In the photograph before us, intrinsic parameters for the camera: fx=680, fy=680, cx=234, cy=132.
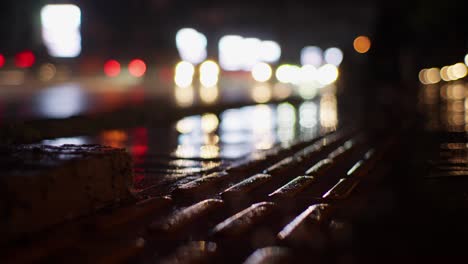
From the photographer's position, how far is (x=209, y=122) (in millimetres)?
16266

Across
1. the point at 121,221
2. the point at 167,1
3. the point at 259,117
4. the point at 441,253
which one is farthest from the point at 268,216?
the point at 167,1

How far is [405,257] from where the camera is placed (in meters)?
3.87

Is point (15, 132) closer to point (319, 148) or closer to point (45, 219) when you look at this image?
point (319, 148)

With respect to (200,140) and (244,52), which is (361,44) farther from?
(200,140)

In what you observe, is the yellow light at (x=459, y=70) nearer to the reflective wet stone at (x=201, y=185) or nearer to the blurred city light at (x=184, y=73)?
the blurred city light at (x=184, y=73)

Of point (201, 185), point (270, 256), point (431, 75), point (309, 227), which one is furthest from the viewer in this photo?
point (431, 75)

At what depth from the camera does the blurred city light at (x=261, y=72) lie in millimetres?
40781

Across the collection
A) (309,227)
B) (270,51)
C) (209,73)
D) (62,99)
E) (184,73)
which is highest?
(270,51)

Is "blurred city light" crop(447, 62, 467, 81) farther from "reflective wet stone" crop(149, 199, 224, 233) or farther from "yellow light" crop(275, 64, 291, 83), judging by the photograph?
"reflective wet stone" crop(149, 199, 224, 233)

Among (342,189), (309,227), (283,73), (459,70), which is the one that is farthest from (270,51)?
(309,227)

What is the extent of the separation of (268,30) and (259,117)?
2260 centimetres

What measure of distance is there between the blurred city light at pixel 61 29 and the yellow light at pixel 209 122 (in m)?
5.25

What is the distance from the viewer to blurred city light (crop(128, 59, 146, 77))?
77.7ft

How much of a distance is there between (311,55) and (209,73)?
10.1m
